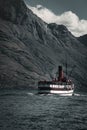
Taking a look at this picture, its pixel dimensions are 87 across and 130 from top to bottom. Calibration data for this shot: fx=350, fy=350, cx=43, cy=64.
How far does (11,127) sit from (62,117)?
75.1 ft

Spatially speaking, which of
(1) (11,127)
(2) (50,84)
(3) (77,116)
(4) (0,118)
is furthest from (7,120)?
(2) (50,84)

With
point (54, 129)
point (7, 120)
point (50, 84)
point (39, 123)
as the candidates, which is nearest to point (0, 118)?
point (7, 120)

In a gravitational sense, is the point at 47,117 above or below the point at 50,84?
below

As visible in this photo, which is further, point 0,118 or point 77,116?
point 77,116

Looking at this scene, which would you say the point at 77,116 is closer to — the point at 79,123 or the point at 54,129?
the point at 79,123

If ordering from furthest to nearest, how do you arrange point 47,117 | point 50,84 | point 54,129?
point 50,84 < point 47,117 < point 54,129

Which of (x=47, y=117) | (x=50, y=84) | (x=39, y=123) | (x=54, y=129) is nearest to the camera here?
(x=54, y=129)

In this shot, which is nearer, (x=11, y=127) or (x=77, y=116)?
(x=11, y=127)

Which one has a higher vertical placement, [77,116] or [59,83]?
[59,83]

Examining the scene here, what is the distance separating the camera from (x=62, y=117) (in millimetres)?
91500

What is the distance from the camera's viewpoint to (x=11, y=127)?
71.8 meters

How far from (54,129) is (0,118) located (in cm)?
1687

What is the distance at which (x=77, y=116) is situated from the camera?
9331cm

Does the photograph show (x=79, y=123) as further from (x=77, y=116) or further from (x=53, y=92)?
(x=53, y=92)
